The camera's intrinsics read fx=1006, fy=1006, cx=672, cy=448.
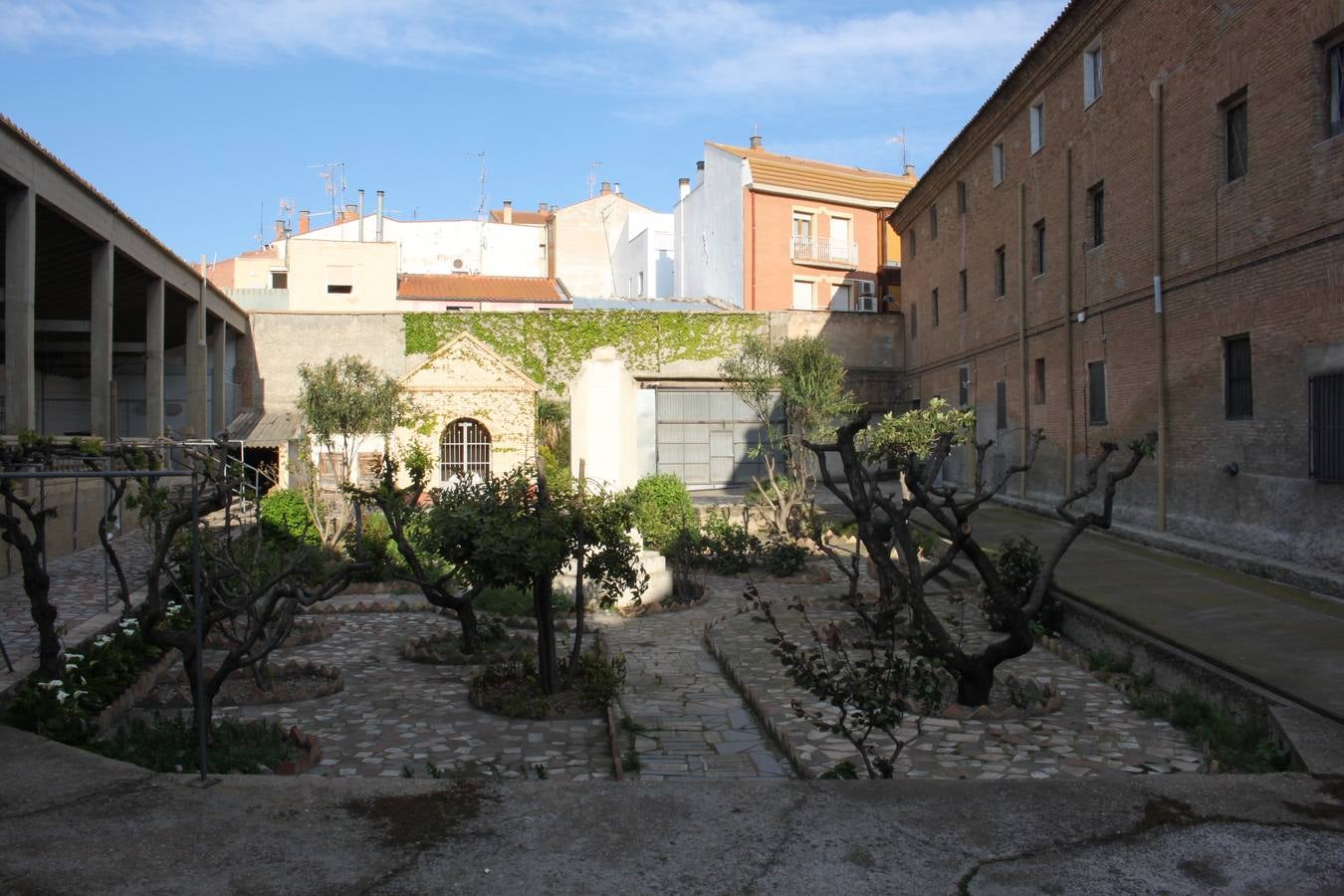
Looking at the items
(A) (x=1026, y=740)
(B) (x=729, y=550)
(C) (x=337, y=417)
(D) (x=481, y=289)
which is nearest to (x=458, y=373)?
(C) (x=337, y=417)

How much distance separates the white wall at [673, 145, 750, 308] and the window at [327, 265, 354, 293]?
12.4 metres

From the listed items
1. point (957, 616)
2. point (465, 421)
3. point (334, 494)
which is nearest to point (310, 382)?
point (334, 494)

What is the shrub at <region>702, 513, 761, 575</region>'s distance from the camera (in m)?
15.5

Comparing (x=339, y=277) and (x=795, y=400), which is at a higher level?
(x=339, y=277)

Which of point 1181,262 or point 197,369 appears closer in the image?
point 1181,262

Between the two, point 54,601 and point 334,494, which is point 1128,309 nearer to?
point 334,494

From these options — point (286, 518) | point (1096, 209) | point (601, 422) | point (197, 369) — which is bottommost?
point (286, 518)

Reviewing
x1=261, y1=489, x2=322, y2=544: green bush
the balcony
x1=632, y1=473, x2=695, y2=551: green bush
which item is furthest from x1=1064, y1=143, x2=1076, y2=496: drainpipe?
the balcony

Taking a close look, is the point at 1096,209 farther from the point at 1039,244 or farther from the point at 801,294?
the point at 801,294

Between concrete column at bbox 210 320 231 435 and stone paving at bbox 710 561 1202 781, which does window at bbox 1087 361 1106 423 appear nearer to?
stone paving at bbox 710 561 1202 781

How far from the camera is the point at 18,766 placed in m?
4.08

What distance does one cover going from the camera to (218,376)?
25.2m

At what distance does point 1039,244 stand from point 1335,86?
330 inches

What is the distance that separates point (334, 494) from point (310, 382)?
1.96m
